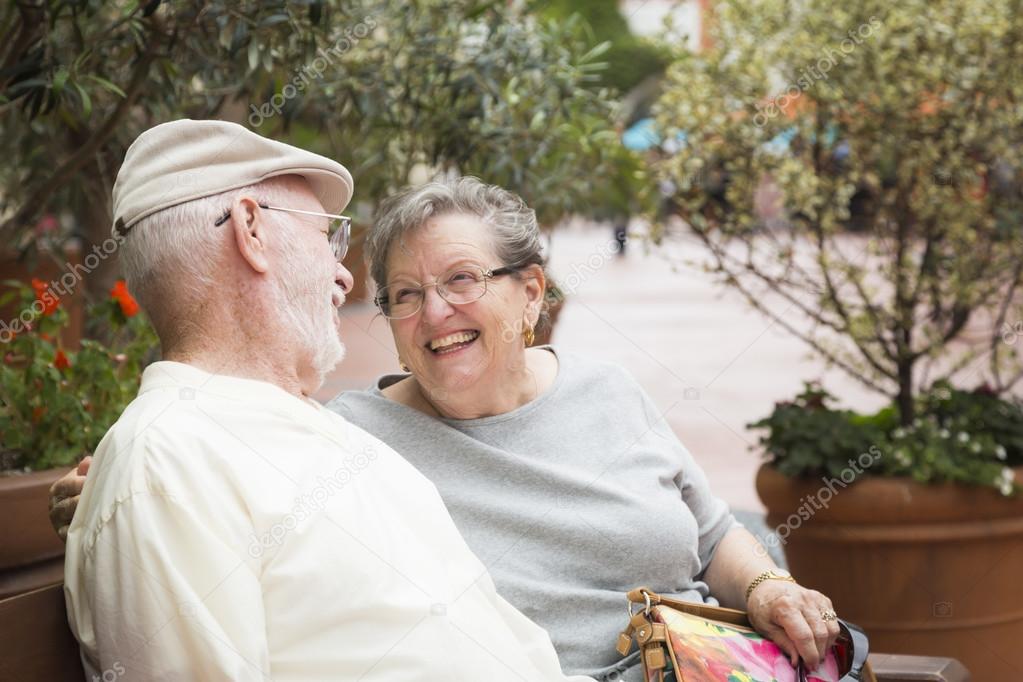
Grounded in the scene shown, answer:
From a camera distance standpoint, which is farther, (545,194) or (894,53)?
(545,194)

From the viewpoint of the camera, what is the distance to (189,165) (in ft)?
6.49

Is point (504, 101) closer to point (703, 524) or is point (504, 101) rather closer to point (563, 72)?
point (563, 72)

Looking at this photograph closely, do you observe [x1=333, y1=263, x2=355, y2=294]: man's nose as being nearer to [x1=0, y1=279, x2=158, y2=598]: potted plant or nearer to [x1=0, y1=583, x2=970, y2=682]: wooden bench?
[x1=0, y1=583, x2=970, y2=682]: wooden bench

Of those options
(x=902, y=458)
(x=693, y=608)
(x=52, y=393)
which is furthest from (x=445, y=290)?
(x=902, y=458)

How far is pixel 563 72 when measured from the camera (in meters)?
4.66

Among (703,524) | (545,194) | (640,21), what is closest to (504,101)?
(545,194)

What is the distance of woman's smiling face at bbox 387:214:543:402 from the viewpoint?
104 inches

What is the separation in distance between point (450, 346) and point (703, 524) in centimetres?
70

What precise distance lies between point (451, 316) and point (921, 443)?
6.61 feet

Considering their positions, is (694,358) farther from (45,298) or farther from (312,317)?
(312,317)

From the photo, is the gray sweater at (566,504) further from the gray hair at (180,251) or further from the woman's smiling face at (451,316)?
the gray hair at (180,251)

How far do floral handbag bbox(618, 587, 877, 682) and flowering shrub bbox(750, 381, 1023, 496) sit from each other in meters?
1.46

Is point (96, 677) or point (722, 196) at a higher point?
point (722, 196)

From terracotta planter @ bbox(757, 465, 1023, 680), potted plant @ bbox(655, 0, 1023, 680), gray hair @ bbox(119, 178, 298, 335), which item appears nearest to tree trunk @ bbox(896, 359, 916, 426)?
potted plant @ bbox(655, 0, 1023, 680)
